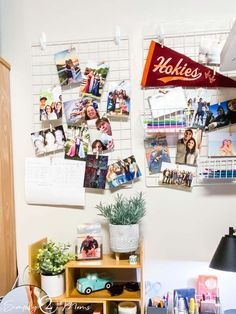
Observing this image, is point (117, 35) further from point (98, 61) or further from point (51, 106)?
point (51, 106)

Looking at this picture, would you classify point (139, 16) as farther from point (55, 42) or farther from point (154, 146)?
point (154, 146)

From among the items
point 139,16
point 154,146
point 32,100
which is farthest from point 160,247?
point 139,16

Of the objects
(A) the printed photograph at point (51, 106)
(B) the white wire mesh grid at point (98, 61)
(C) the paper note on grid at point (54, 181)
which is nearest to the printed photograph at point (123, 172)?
(B) the white wire mesh grid at point (98, 61)


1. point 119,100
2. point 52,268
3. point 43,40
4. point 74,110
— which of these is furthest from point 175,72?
point 52,268

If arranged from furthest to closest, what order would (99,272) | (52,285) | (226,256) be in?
1. (99,272)
2. (52,285)
3. (226,256)

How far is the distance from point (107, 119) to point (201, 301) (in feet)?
2.87

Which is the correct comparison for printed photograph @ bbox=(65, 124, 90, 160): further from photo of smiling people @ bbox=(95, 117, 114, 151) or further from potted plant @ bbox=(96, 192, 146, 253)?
potted plant @ bbox=(96, 192, 146, 253)

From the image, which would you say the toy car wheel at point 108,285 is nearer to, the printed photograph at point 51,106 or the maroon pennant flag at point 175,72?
the printed photograph at point 51,106

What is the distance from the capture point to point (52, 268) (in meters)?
1.41

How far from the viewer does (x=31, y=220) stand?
5.21ft

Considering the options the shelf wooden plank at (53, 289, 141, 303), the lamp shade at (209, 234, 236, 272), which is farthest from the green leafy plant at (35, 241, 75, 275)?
the lamp shade at (209, 234, 236, 272)

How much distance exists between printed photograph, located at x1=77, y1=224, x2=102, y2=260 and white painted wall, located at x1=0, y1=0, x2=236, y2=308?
0.08 metres

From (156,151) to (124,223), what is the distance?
36 centimetres

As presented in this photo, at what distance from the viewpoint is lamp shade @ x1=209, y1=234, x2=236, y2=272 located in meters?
1.29
